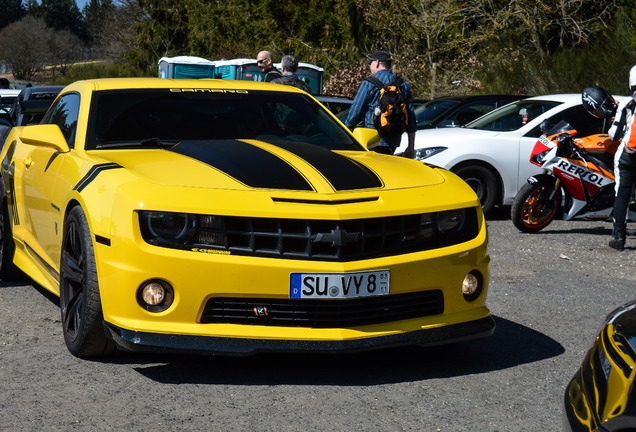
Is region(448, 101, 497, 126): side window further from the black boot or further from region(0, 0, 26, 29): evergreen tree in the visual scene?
region(0, 0, 26, 29): evergreen tree

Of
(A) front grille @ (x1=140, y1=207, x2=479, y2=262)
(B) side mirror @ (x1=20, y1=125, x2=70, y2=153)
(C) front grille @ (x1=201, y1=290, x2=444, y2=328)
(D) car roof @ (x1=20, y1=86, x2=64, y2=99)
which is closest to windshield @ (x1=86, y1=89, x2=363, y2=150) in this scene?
(B) side mirror @ (x1=20, y1=125, x2=70, y2=153)

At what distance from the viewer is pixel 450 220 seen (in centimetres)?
488

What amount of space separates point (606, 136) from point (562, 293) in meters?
3.70

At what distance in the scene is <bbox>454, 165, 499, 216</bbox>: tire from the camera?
11.1 m

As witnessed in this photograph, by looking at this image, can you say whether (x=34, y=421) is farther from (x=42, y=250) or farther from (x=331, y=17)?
(x=331, y=17)

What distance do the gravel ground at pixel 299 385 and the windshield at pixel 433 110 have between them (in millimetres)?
7738

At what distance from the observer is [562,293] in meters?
7.07

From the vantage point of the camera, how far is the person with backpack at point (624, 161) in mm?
8805

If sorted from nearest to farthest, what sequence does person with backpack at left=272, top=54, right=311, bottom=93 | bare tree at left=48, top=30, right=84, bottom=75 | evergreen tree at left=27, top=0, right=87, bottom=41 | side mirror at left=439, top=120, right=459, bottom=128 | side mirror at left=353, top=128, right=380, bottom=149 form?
side mirror at left=353, top=128, right=380, bottom=149 < person with backpack at left=272, top=54, right=311, bottom=93 < side mirror at left=439, top=120, right=459, bottom=128 < bare tree at left=48, top=30, right=84, bottom=75 < evergreen tree at left=27, top=0, right=87, bottom=41

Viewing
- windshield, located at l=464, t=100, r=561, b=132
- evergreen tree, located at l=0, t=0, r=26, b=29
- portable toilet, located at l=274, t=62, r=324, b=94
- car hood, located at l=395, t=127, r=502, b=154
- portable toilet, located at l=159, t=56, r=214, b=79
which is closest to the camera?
car hood, located at l=395, t=127, r=502, b=154

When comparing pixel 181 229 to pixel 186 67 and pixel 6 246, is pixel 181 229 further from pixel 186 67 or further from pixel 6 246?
pixel 186 67

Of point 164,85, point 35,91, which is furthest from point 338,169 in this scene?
point 35,91

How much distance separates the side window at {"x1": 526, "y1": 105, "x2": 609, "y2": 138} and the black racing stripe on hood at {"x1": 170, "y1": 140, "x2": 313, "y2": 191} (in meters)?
6.75

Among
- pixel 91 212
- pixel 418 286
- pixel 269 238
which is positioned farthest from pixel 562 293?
pixel 91 212
